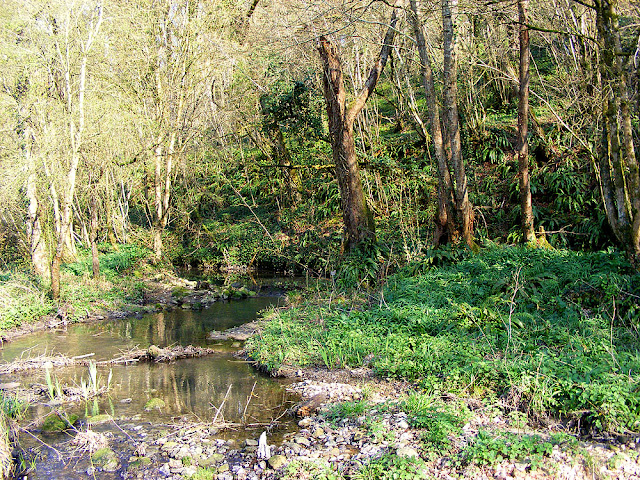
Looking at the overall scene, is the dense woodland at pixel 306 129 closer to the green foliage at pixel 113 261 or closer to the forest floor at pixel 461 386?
the green foliage at pixel 113 261

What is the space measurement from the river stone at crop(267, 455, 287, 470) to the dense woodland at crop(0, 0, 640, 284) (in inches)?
225

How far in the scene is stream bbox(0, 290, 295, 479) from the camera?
5781 mm

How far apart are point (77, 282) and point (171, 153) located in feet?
17.6

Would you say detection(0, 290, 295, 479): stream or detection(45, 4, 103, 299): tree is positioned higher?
detection(45, 4, 103, 299): tree

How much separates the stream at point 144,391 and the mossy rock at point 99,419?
63 mm

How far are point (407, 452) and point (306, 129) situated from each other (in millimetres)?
12525

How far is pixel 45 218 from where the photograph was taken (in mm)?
14438

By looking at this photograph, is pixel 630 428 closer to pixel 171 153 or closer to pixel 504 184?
pixel 504 184

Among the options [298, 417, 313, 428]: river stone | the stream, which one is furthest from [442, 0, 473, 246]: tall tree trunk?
[298, 417, 313, 428]: river stone

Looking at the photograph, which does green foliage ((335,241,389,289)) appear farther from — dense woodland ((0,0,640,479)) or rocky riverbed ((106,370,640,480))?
rocky riverbed ((106,370,640,480))

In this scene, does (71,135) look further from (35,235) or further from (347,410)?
(347,410)

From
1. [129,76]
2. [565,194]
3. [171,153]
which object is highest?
[129,76]

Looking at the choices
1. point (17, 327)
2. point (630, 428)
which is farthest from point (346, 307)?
point (17, 327)

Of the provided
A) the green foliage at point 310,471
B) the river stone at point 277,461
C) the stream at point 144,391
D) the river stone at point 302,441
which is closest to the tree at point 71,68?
the stream at point 144,391
